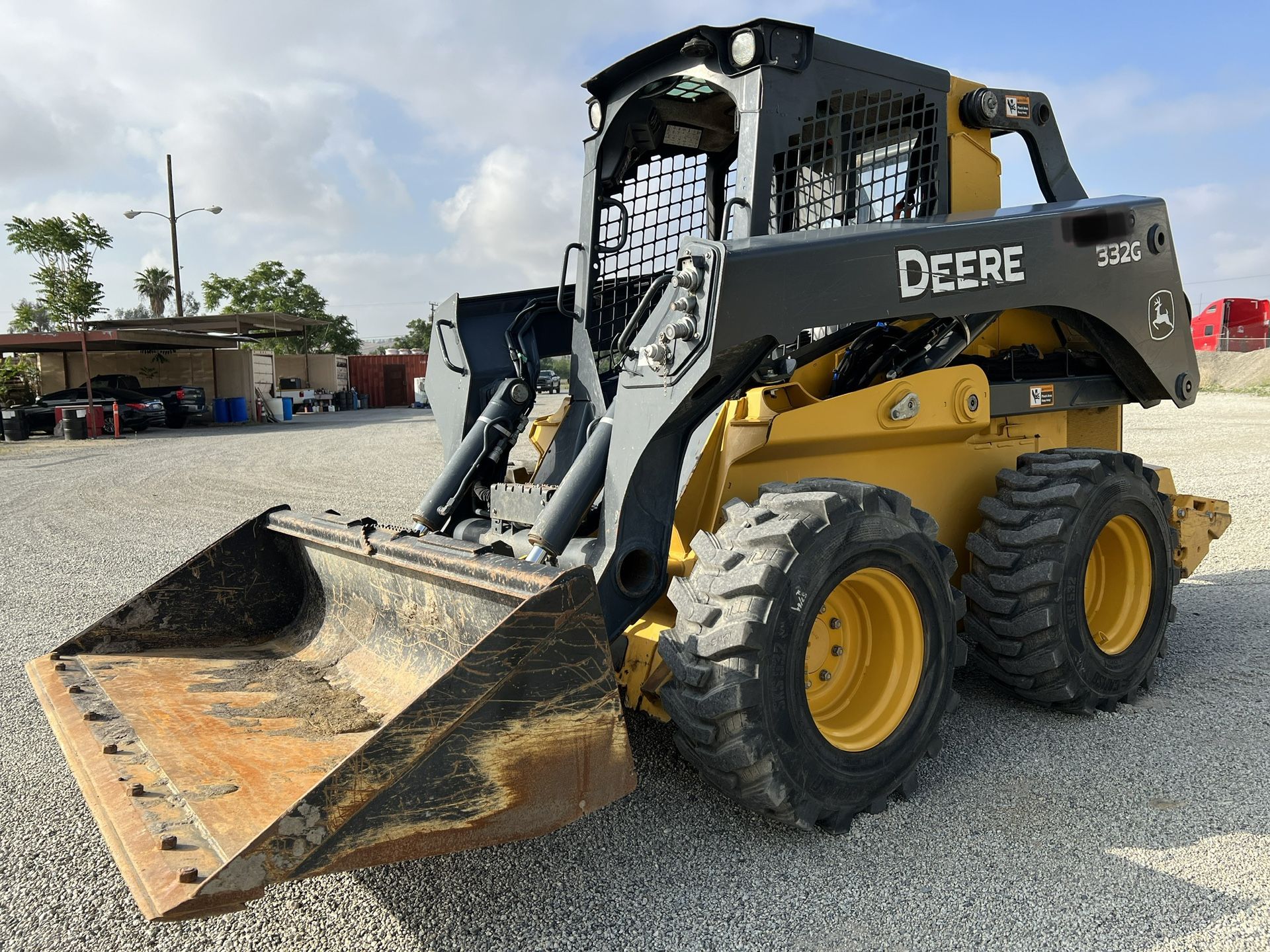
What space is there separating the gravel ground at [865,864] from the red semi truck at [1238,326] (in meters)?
37.8

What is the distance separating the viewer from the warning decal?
4.46 meters

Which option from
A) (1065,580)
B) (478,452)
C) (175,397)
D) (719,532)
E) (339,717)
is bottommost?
(339,717)

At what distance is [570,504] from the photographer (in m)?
3.47

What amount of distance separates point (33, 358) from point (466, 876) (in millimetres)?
35080

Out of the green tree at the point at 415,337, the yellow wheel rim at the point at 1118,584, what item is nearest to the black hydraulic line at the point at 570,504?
the yellow wheel rim at the point at 1118,584

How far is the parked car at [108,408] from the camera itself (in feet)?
75.4

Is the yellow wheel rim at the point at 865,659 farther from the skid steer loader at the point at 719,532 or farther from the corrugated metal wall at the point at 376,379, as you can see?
the corrugated metal wall at the point at 376,379

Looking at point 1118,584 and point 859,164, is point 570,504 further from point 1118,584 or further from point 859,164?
point 1118,584

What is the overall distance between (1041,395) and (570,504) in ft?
8.07

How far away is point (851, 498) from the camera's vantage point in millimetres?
3127

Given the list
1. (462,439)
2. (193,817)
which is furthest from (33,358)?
(193,817)

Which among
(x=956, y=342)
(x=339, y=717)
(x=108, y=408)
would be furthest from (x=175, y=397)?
(x=956, y=342)

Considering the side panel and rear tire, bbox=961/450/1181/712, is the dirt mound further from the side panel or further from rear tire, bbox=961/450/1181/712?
the side panel

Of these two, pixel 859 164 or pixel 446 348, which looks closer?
pixel 859 164
